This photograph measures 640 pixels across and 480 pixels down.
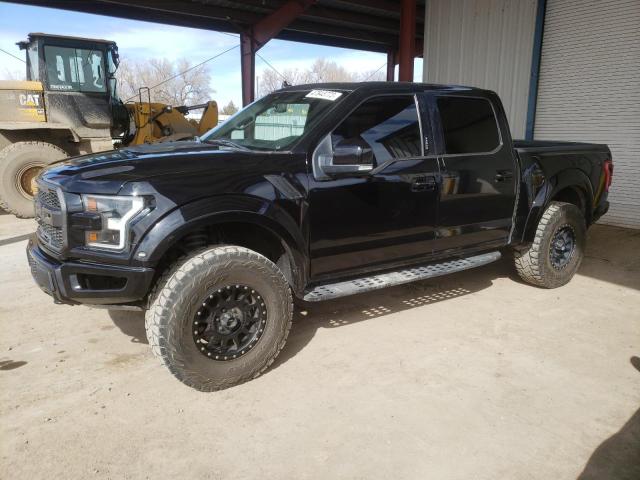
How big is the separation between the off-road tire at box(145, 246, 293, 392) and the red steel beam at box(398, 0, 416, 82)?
10.3 m

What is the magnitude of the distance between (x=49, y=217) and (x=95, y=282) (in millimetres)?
505

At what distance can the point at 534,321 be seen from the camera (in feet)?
13.4

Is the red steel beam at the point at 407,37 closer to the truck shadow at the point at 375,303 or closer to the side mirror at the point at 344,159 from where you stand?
the truck shadow at the point at 375,303

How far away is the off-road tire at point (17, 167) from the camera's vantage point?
827 cm

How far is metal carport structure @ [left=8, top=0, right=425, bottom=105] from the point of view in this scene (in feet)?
44.9

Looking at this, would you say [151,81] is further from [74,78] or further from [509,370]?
[509,370]

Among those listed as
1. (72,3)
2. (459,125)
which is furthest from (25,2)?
(459,125)

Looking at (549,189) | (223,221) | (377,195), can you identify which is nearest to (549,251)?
(549,189)

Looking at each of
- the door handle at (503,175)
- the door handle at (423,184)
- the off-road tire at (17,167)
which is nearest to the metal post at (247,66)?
the off-road tire at (17,167)

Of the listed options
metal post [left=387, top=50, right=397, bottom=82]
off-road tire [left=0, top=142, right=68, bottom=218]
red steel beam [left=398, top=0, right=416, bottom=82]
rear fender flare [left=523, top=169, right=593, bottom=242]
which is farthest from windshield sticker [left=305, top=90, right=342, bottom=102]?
metal post [left=387, top=50, right=397, bottom=82]

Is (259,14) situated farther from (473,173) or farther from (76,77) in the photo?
(473,173)

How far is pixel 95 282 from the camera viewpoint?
276cm

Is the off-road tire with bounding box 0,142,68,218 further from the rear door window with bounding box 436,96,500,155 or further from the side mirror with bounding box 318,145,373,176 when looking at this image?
the rear door window with bounding box 436,96,500,155

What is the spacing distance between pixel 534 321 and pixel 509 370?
1.00 meters
